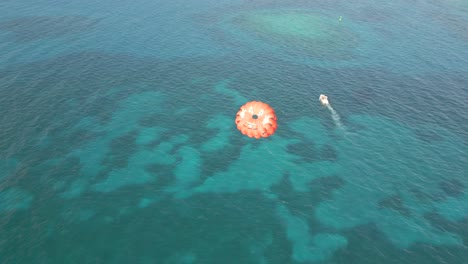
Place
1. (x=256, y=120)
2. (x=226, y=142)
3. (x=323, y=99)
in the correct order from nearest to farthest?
(x=226, y=142), (x=256, y=120), (x=323, y=99)

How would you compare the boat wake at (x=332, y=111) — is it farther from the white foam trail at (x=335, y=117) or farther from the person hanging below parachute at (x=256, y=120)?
the person hanging below parachute at (x=256, y=120)

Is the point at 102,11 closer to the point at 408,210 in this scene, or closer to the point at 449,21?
the point at 408,210

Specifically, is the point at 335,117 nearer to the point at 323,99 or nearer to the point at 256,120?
the point at 323,99

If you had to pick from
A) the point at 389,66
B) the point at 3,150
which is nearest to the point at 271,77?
the point at 389,66

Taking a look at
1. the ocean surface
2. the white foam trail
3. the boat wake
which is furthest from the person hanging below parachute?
the white foam trail

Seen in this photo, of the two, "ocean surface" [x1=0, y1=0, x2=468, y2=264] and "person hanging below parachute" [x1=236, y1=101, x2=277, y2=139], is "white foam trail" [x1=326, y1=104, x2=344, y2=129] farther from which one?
"person hanging below parachute" [x1=236, y1=101, x2=277, y2=139]

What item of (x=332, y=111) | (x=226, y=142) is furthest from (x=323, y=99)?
(x=226, y=142)
